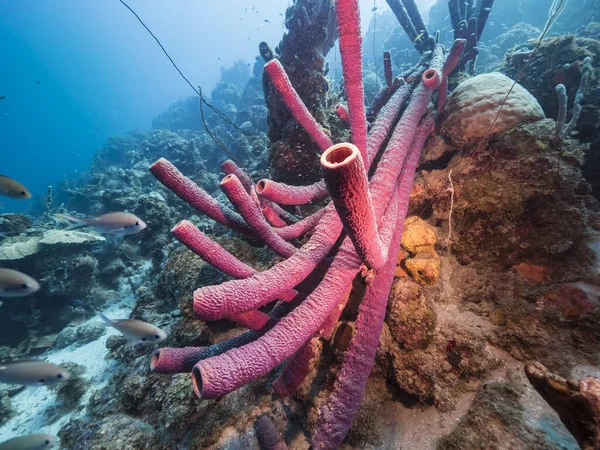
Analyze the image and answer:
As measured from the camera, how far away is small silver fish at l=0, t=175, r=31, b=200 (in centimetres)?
337

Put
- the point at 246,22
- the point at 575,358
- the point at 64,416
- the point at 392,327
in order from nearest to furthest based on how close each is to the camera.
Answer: the point at 575,358 < the point at 392,327 < the point at 64,416 < the point at 246,22

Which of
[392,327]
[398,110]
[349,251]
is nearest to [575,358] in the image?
[392,327]

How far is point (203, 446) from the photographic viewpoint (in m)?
2.14

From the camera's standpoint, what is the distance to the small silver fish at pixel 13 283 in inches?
112

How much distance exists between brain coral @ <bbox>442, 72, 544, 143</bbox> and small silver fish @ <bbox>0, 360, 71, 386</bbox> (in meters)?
5.01

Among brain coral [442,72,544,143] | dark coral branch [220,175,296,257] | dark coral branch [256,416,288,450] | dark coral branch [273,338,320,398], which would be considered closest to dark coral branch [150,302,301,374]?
dark coral branch [273,338,320,398]

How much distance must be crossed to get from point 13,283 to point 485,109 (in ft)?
18.3

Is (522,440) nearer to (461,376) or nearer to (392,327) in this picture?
(461,376)

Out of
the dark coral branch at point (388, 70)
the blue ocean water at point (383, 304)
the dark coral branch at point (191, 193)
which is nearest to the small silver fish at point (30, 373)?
the blue ocean water at point (383, 304)

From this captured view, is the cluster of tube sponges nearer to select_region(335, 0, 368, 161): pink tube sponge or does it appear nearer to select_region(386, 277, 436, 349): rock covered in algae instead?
select_region(335, 0, 368, 161): pink tube sponge

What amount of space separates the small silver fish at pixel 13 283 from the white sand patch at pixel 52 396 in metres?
2.84

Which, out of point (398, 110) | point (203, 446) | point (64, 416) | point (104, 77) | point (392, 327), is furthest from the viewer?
point (104, 77)

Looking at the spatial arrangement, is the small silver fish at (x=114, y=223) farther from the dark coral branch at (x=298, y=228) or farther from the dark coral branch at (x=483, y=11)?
the dark coral branch at (x=483, y=11)

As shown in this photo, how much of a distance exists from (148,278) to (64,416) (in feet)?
10.6
